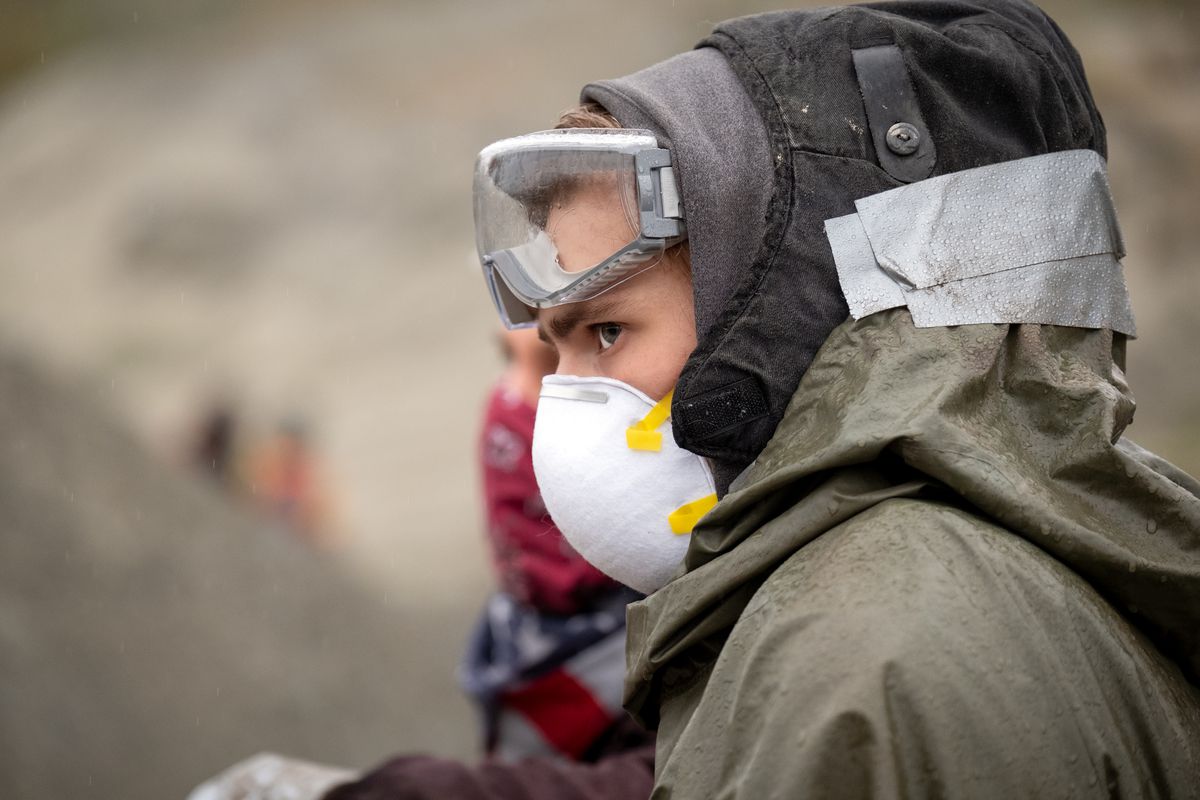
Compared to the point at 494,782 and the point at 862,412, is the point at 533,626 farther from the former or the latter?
the point at 862,412

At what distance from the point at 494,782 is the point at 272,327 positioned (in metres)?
14.0

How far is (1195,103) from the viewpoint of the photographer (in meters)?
14.8

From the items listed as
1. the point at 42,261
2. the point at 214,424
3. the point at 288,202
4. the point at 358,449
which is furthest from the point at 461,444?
the point at 42,261

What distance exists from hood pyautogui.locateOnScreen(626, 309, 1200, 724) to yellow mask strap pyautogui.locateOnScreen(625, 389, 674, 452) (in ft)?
0.70

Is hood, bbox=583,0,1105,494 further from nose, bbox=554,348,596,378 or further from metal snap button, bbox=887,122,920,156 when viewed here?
nose, bbox=554,348,596,378

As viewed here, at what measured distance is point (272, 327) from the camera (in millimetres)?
15617

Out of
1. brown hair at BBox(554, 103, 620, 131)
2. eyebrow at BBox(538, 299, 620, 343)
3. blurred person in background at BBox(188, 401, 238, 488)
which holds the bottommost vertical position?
blurred person in background at BBox(188, 401, 238, 488)

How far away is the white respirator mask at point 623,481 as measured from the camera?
182cm

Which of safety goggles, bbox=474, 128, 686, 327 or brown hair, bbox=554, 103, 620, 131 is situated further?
brown hair, bbox=554, 103, 620, 131

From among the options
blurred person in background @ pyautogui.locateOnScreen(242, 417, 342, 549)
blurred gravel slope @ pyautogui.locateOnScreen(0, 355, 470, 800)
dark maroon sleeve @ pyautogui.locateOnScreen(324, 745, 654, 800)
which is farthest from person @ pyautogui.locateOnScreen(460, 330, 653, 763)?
blurred person in background @ pyautogui.locateOnScreen(242, 417, 342, 549)

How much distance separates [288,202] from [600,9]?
5887 mm

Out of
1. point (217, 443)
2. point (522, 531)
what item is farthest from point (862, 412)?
point (217, 443)

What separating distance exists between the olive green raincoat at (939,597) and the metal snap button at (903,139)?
295 mm

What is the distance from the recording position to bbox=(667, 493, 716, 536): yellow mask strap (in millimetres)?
1808
